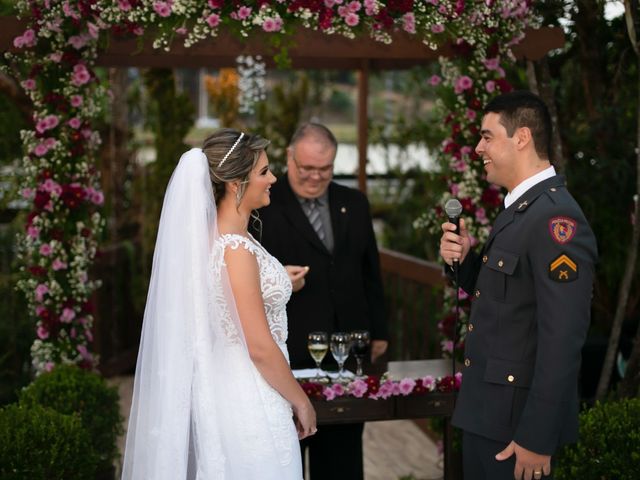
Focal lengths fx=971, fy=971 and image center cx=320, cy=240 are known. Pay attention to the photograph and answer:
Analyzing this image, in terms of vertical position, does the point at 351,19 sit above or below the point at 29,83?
above

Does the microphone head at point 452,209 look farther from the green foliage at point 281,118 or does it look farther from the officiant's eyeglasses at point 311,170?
the green foliage at point 281,118

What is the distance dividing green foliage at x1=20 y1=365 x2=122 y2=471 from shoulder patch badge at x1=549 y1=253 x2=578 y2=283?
2665 mm

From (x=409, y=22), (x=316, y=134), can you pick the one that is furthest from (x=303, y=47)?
(x=316, y=134)

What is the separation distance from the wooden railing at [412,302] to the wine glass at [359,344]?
7.68 feet

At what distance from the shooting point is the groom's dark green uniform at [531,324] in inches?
113

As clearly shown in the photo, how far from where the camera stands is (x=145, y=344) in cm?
336

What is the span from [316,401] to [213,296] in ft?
3.65

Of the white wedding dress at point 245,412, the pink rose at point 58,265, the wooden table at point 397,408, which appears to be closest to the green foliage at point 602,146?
the wooden table at point 397,408

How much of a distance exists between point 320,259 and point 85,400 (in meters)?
1.45

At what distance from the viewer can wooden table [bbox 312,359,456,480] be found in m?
4.21

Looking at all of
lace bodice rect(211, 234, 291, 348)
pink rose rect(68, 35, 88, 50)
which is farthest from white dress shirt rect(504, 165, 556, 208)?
pink rose rect(68, 35, 88, 50)

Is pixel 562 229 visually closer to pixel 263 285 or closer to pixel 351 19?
pixel 263 285

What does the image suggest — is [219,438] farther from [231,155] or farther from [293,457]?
[231,155]

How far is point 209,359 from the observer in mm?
3240
